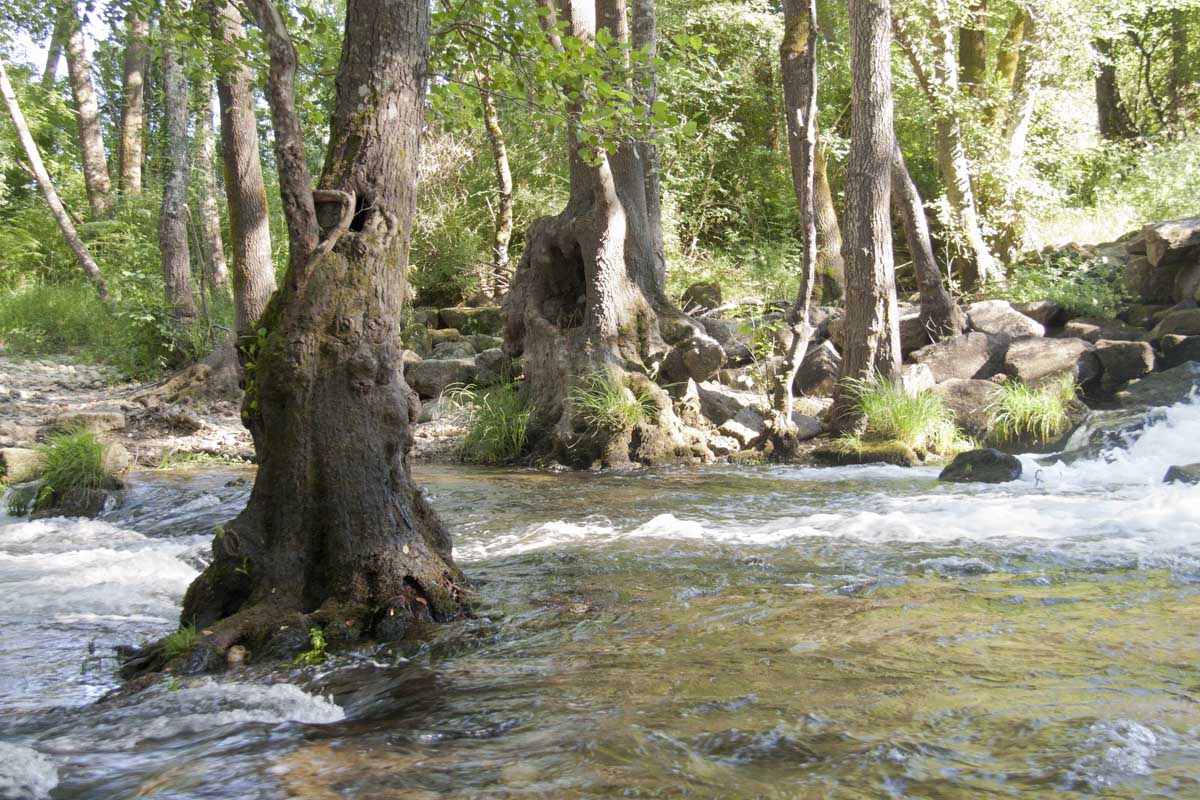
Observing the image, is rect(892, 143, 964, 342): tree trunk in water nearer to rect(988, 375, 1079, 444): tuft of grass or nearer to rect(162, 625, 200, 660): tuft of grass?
rect(988, 375, 1079, 444): tuft of grass

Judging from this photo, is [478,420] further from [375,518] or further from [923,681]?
[923,681]

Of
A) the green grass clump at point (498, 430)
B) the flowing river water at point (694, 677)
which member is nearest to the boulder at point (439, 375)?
the green grass clump at point (498, 430)

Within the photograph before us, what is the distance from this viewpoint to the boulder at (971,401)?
1227 centimetres

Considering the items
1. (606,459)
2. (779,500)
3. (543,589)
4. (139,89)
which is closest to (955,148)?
(606,459)

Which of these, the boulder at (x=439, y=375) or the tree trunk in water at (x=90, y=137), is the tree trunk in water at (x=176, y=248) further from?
the tree trunk in water at (x=90, y=137)

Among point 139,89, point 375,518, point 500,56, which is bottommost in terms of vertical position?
point 375,518

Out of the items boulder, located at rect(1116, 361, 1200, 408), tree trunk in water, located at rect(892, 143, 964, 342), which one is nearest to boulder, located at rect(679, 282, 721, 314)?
tree trunk in water, located at rect(892, 143, 964, 342)

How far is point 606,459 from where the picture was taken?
448 inches

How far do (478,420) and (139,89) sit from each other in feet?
59.1

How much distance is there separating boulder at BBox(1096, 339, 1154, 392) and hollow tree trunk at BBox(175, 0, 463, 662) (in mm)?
11414

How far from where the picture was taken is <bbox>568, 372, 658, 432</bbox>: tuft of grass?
453 inches

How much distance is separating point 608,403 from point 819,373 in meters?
4.19

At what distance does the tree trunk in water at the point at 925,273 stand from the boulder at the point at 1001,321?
1.40ft

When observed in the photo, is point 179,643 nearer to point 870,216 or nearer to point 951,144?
point 870,216
